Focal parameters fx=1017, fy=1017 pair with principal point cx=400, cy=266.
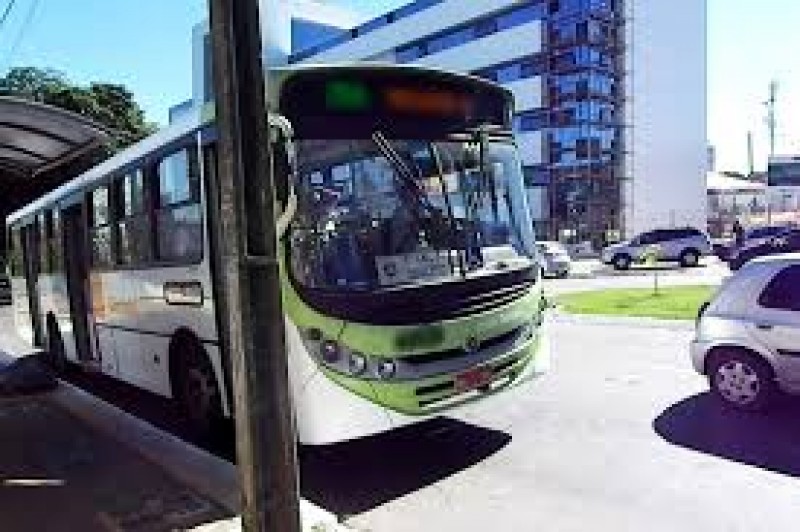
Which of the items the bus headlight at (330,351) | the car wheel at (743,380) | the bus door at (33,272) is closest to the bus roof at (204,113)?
the bus headlight at (330,351)

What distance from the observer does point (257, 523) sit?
5465 millimetres

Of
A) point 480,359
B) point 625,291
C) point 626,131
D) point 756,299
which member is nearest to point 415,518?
point 480,359

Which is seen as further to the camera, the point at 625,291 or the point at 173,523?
the point at 625,291

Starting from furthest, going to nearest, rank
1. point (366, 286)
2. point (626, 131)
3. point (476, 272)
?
point (626, 131) < point (476, 272) < point (366, 286)

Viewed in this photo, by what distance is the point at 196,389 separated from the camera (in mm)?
9375

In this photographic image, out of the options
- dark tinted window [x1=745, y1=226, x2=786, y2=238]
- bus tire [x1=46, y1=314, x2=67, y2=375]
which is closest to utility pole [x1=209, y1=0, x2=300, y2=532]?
bus tire [x1=46, y1=314, x2=67, y2=375]

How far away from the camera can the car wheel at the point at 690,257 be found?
4291 centimetres

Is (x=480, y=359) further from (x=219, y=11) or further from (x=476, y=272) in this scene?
(x=219, y=11)

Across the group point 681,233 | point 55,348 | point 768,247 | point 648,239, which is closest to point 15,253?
point 55,348

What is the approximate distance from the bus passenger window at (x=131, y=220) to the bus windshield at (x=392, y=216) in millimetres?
3104

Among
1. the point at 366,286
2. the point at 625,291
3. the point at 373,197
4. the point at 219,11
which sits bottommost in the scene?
the point at 625,291

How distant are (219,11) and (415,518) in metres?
3.54

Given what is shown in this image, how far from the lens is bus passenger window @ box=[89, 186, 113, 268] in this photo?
11.6 m

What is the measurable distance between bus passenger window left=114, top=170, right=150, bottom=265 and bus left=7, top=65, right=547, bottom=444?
0.05 meters
